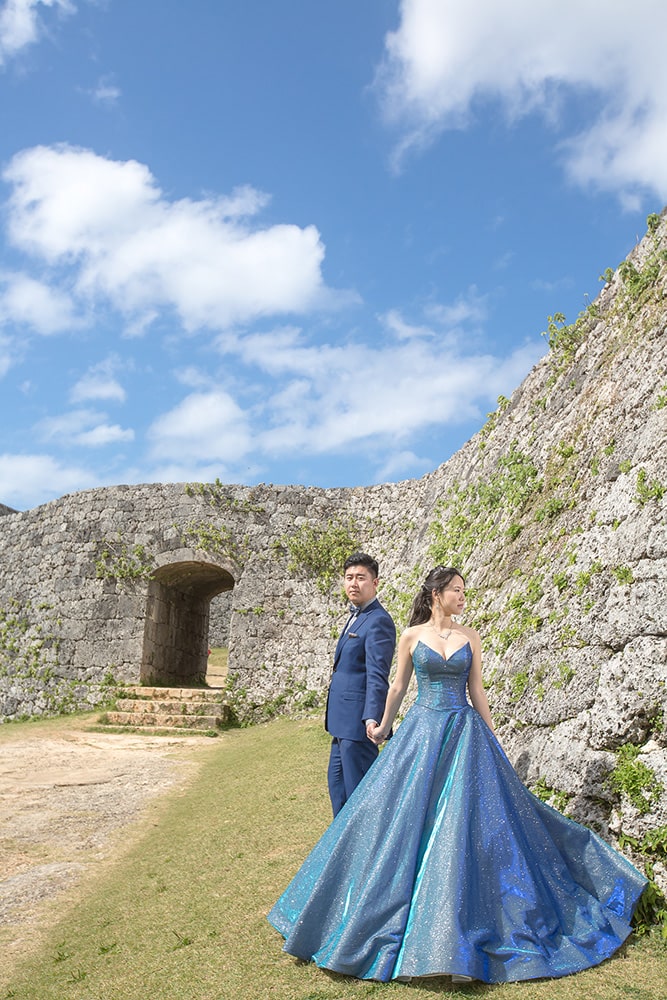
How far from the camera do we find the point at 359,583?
4.03 m

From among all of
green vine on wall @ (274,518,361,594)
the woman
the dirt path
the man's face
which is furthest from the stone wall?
the dirt path

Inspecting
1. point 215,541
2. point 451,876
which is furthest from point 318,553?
point 451,876

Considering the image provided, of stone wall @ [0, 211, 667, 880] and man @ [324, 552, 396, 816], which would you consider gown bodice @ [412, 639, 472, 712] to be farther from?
stone wall @ [0, 211, 667, 880]

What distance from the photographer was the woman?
283 centimetres

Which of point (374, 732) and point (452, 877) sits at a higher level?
point (374, 732)

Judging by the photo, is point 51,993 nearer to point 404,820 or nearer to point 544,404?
point 404,820

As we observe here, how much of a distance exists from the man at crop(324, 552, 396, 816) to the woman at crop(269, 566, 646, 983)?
1.25 feet

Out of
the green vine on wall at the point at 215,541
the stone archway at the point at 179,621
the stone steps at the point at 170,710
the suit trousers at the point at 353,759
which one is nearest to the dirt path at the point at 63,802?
the stone steps at the point at 170,710

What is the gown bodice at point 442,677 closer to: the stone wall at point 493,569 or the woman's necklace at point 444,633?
the woman's necklace at point 444,633

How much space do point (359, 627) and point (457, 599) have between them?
1.95 feet

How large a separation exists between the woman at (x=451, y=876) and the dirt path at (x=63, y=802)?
188cm

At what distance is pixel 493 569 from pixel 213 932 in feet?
13.4

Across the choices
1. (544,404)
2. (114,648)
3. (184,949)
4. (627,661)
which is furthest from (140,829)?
(114,648)

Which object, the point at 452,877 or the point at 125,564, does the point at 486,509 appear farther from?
the point at 125,564
